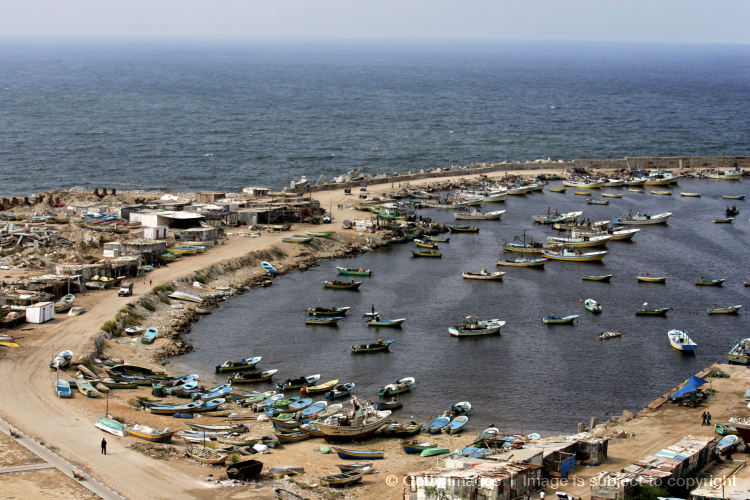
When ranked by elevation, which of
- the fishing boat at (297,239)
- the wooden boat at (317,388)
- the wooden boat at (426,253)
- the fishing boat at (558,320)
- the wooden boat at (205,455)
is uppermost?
the fishing boat at (297,239)

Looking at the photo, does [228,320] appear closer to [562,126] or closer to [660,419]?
[660,419]

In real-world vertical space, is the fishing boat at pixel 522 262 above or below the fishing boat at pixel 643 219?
below

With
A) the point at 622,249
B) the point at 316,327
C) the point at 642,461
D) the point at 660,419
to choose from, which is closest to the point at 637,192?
the point at 622,249

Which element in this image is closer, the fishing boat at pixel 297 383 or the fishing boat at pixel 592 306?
the fishing boat at pixel 297 383

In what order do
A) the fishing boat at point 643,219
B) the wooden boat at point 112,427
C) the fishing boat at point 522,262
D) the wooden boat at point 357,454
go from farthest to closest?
the fishing boat at point 643,219
the fishing boat at point 522,262
the wooden boat at point 112,427
the wooden boat at point 357,454

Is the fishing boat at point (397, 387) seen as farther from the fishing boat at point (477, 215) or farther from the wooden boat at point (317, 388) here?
the fishing boat at point (477, 215)

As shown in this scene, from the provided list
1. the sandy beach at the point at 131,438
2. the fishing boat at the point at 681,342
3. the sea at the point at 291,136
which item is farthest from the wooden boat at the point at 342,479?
the sea at the point at 291,136


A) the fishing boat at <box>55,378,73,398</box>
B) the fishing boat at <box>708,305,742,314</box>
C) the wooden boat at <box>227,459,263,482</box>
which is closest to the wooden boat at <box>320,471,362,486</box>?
the wooden boat at <box>227,459,263,482</box>
